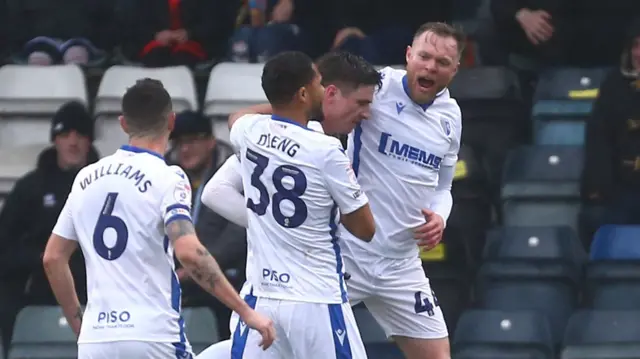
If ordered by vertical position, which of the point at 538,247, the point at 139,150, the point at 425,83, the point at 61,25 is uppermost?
the point at 61,25

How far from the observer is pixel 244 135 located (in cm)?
667

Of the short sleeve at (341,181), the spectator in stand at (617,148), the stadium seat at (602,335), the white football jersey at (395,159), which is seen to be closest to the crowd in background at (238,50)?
the spectator in stand at (617,148)

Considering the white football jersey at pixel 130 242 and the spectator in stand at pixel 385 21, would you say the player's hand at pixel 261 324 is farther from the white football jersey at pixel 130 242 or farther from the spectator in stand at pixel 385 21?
the spectator in stand at pixel 385 21

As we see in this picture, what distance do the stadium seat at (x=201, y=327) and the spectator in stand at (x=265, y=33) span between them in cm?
273

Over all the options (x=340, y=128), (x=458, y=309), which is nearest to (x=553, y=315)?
(x=458, y=309)

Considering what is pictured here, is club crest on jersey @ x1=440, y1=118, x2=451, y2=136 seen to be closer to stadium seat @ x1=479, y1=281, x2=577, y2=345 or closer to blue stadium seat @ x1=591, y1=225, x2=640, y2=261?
stadium seat @ x1=479, y1=281, x2=577, y2=345

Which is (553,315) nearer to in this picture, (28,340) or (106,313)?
(28,340)

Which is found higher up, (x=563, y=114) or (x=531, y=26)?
(x=531, y=26)

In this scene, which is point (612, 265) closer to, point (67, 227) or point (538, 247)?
point (538, 247)

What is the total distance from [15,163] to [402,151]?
4.13m

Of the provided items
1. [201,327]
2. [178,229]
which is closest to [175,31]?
[201,327]

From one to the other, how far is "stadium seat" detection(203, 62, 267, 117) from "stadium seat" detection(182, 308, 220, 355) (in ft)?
7.26

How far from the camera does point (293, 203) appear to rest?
21.5 ft

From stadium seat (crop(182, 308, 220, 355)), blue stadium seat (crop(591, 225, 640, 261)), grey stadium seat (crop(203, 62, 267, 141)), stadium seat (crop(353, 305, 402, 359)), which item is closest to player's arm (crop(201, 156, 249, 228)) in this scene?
stadium seat (crop(182, 308, 220, 355))
